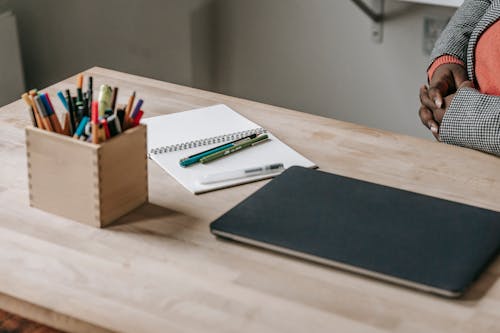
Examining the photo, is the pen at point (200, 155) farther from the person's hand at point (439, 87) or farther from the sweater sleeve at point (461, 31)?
the sweater sleeve at point (461, 31)

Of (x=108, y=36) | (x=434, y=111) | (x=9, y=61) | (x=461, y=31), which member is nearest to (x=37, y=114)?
(x=434, y=111)

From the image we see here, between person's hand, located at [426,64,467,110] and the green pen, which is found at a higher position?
person's hand, located at [426,64,467,110]

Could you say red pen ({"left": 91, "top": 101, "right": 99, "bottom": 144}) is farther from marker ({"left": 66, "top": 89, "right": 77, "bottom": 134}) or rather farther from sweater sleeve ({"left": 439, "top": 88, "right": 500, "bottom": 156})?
sweater sleeve ({"left": 439, "top": 88, "right": 500, "bottom": 156})

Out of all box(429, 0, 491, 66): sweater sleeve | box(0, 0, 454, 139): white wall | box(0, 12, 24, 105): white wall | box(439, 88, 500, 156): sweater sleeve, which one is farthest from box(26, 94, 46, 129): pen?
box(0, 0, 454, 139): white wall

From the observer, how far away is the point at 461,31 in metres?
1.93

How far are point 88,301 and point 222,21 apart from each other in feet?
7.90

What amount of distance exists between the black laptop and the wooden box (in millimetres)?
155

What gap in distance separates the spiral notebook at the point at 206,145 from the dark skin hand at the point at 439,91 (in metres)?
0.44

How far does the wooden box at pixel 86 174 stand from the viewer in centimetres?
118

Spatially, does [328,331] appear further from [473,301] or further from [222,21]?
[222,21]

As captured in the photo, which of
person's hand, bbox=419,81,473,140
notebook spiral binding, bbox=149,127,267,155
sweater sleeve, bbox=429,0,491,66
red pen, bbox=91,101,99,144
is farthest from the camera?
sweater sleeve, bbox=429,0,491,66

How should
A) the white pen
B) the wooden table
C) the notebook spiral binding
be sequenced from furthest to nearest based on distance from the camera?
the notebook spiral binding → the white pen → the wooden table

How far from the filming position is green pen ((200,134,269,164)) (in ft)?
4.64

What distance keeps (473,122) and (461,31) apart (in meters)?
0.49
